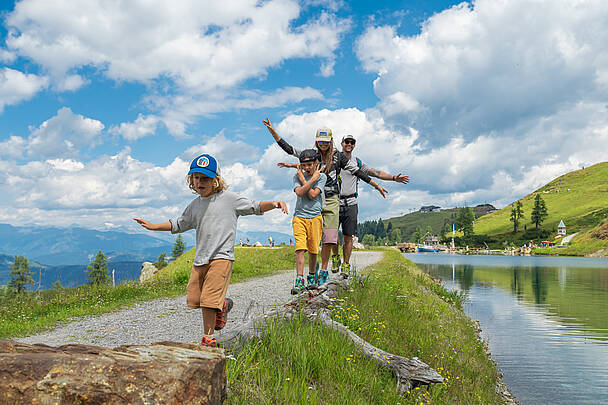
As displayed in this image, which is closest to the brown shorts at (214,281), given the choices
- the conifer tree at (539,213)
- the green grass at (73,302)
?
the green grass at (73,302)

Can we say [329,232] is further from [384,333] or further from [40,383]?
[40,383]

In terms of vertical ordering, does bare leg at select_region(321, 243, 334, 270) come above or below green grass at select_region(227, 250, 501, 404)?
above

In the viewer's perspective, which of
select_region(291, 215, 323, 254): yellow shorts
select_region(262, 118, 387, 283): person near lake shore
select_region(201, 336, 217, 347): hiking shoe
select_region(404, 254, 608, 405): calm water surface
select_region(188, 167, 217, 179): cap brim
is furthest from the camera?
select_region(404, 254, 608, 405): calm water surface

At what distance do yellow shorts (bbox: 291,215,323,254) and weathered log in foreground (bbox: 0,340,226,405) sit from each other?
4455 mm

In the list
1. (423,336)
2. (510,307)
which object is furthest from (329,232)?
(510,307)

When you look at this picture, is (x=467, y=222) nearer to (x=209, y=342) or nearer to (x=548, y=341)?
(x=548, y=341)

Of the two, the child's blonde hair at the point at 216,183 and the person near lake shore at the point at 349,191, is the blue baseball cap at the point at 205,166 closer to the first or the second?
the child's blonde hair at the point at 216,183

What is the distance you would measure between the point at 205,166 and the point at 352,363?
3083mm

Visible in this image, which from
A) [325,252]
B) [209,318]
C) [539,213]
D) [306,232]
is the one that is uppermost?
[539,213]

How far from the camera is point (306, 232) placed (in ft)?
24.5

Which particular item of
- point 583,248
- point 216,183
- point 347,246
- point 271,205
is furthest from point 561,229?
point 216,183

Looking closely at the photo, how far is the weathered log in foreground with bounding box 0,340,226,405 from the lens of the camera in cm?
256

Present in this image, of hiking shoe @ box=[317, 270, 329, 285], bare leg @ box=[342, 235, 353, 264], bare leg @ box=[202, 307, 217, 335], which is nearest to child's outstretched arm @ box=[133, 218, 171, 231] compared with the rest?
bare leg @ box=[202, 307, 217, 335]

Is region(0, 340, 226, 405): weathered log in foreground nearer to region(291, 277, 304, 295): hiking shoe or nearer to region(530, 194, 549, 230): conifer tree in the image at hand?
region(291, 277, 304, 295): hiking shoe
